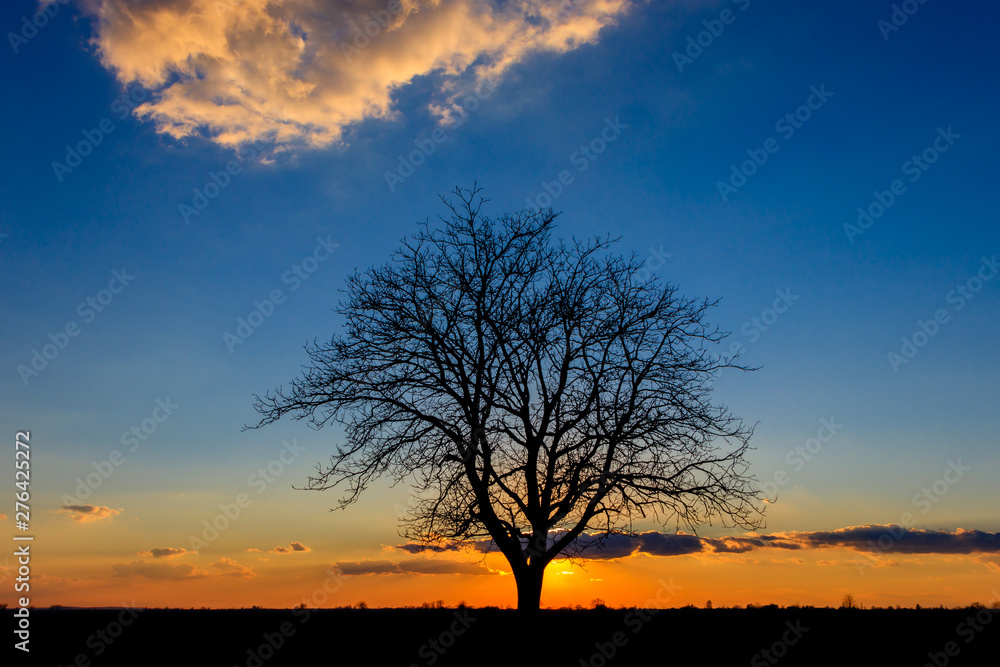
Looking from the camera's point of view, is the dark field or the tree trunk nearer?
the dark field

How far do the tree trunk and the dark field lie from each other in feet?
1.10

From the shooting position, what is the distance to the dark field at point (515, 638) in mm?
10938

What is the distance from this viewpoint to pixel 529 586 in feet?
47.4

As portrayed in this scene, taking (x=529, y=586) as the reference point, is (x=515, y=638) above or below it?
below

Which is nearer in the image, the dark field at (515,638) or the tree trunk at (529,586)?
the dark field at (515,638)

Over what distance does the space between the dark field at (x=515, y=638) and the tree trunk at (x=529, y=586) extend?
0.34m

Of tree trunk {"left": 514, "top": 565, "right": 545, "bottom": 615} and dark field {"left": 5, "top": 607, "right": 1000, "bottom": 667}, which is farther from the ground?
tree trunk {"left": 514, "top": 565, "right": 545, "bottom": 615}

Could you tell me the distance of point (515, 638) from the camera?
1211 centimetres

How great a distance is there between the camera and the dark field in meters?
10.9

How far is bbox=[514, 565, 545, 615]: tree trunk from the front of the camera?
14.4m

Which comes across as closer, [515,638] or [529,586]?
[515,638]

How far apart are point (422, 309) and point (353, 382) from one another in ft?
7.73

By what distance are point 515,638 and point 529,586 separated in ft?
7.81

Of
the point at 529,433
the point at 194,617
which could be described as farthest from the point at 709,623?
the point at 194,617
